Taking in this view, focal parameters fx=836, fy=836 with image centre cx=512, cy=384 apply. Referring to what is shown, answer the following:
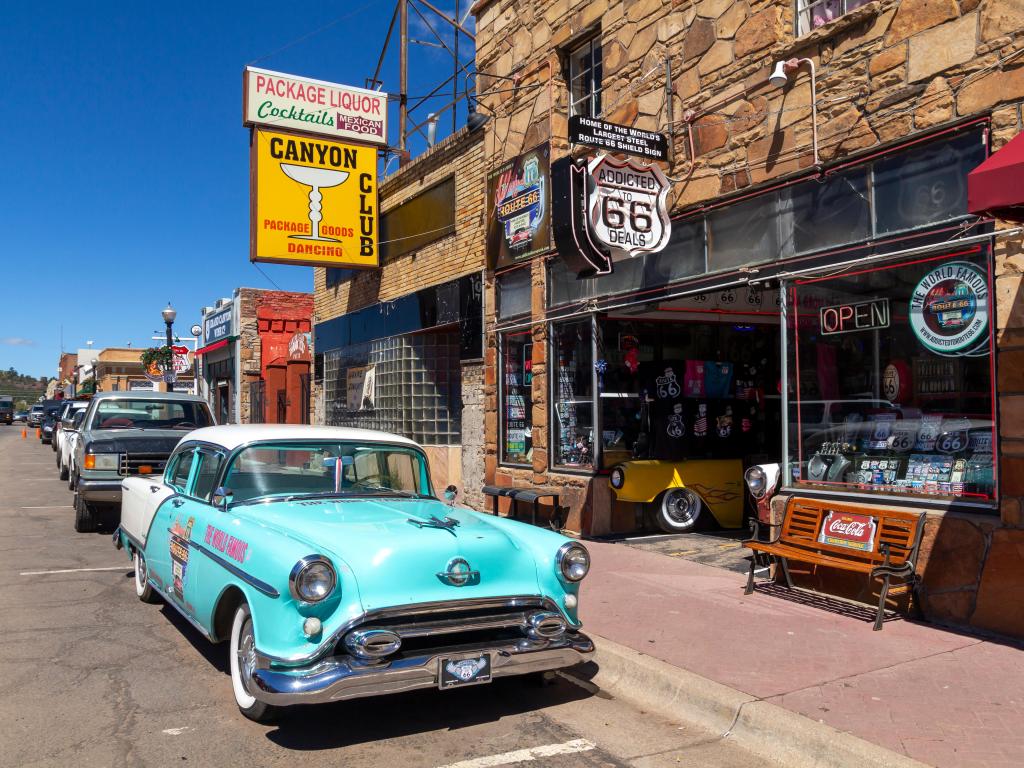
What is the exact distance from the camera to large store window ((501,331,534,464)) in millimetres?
11594

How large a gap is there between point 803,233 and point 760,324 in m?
3.66

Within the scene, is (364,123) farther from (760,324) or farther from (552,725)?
(552,725)

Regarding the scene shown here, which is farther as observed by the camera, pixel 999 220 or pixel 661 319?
pixel 661 319

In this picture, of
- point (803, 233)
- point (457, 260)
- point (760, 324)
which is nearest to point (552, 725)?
point (803, 233)

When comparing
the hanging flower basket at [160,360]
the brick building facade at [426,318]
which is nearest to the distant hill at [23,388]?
the hanging flower basket at [160,360]

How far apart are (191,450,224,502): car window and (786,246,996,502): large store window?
493cm

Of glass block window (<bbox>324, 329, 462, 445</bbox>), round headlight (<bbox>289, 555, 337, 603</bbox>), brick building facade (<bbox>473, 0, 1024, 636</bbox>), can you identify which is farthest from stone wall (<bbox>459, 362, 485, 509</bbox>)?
round headlight (<bbox>289, 555, 337, 603</bbox>)

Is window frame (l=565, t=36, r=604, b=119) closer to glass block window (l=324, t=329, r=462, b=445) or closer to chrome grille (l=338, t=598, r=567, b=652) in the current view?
glass block window (l=324, t=329, r=462, b=445)

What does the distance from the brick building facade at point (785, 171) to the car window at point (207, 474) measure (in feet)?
15.8

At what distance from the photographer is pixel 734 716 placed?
4.51 m

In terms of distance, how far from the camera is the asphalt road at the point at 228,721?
161 inches

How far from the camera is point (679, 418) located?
10.3m

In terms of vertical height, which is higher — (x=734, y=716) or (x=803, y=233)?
(x=803, y=233)

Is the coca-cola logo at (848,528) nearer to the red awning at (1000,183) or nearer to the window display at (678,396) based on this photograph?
the red awning at (1000,183)
